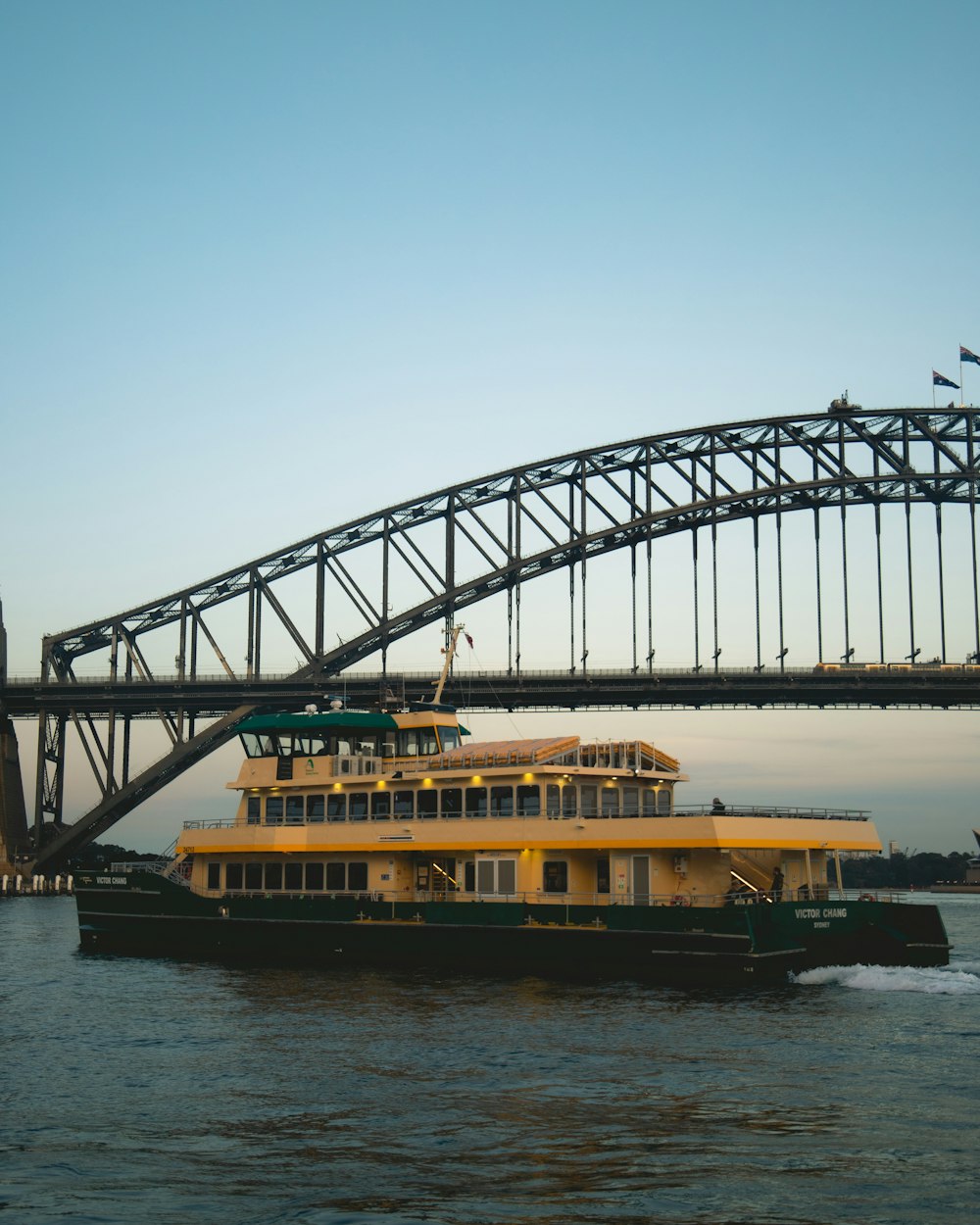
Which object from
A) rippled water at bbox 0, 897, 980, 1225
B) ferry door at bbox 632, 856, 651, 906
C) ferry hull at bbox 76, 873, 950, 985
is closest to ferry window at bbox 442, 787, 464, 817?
ferry hull at bbox 76, 873, 950, 985

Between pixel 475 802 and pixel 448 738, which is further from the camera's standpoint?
pixel 448 738

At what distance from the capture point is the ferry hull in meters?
37.1

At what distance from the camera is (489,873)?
4272cm

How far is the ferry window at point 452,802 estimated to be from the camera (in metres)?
43.9

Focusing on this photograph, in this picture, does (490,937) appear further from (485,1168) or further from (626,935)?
(485,1168)

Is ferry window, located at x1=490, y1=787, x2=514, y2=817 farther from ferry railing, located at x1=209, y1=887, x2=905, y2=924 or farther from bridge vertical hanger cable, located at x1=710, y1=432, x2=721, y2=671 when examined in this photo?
bridge vertical hanger cable, located at x1=710, y1=432, x2=721, y2=671

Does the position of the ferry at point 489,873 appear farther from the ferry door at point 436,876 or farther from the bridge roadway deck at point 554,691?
the bridge roadway deck at point 554,691

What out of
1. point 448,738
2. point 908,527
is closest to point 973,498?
point 908,527

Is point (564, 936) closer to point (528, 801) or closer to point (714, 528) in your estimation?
point (528, 801)

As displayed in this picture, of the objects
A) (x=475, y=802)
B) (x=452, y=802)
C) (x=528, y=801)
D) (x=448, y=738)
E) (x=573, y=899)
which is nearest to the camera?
(x=573, y=899)

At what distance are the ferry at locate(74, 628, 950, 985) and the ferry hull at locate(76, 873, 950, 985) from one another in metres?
0.06

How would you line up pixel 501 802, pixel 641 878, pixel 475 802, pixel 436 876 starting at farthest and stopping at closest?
pixel 436 876, pixel 475 802, pixel 501 802, pixel 641 878

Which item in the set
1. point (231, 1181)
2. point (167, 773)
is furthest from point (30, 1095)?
point (167, 773)

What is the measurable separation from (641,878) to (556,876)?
123 inches
